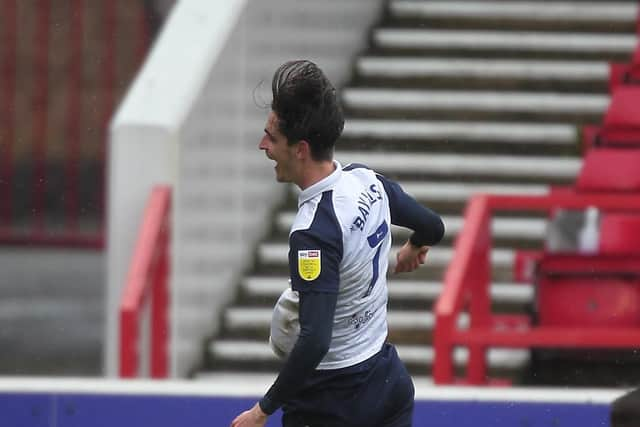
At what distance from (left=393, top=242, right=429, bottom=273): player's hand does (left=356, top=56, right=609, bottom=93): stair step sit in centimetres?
604

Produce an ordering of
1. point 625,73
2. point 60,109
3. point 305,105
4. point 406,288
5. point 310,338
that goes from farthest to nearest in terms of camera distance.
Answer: point 60,109 < point 625,73 < point 406,288 < point 305,105 < point 310,338

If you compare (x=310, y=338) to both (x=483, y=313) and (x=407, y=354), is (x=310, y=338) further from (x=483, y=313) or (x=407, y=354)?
(x=407, y=354)

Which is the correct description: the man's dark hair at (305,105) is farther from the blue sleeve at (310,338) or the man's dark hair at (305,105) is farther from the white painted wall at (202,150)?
the white painted wall at (202,150)

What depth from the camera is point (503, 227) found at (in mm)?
10672


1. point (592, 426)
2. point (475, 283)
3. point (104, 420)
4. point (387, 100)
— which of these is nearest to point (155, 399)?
point (104, 420)

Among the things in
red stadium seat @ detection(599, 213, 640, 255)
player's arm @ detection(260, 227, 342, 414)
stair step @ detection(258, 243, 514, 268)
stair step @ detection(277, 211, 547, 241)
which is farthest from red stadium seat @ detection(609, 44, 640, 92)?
player's arm @ detection(260, 227, 342, 414)

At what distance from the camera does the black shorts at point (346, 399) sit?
5141 mm

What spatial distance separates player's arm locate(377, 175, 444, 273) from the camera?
213 inches

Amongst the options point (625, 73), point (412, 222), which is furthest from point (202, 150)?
point (412, 222)

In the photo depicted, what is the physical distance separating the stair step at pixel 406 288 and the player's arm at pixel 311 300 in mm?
5360

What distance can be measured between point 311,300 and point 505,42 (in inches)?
282

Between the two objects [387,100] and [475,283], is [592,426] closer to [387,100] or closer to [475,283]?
A: [475,283]

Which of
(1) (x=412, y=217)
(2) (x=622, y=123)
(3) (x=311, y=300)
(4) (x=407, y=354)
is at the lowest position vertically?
(4) (x=407, y=354)

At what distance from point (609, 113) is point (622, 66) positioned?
1097 millimetres
